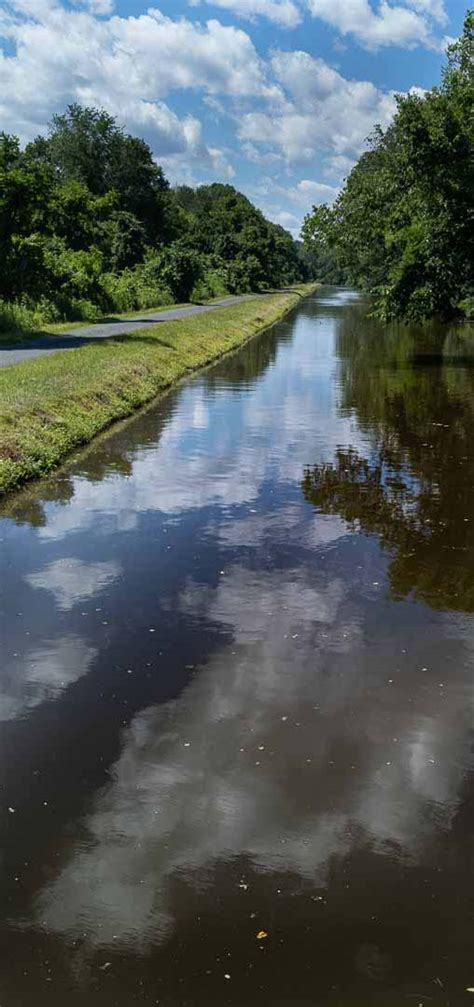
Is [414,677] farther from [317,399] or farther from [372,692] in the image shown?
[317,399]

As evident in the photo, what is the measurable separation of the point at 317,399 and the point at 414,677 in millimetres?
17119

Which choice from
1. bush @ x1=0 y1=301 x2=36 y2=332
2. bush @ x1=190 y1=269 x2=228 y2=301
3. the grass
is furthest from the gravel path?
bush @ x1=190 y1=269 x2=228 y2=301

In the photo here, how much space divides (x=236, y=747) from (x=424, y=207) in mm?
29067

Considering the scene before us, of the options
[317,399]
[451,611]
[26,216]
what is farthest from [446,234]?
[451,611]

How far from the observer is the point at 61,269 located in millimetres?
40719

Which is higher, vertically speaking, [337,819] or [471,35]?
→ [471,35]

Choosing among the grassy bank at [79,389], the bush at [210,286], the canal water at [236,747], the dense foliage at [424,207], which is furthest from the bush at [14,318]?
the bush at [210,286]

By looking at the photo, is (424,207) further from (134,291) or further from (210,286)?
(210,286)

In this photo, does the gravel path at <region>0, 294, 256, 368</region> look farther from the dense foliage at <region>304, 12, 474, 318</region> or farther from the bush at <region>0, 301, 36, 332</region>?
the dense foliage at <region>304, 12, 474, 318</region>

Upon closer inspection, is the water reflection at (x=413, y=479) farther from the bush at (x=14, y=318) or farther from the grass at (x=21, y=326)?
the bush at (x=14, y=318)

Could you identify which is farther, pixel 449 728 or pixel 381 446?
pixel 381 446

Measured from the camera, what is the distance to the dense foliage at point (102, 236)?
33.7 meters

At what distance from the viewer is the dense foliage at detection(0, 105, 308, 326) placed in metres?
33.7

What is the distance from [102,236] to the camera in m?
66.1
